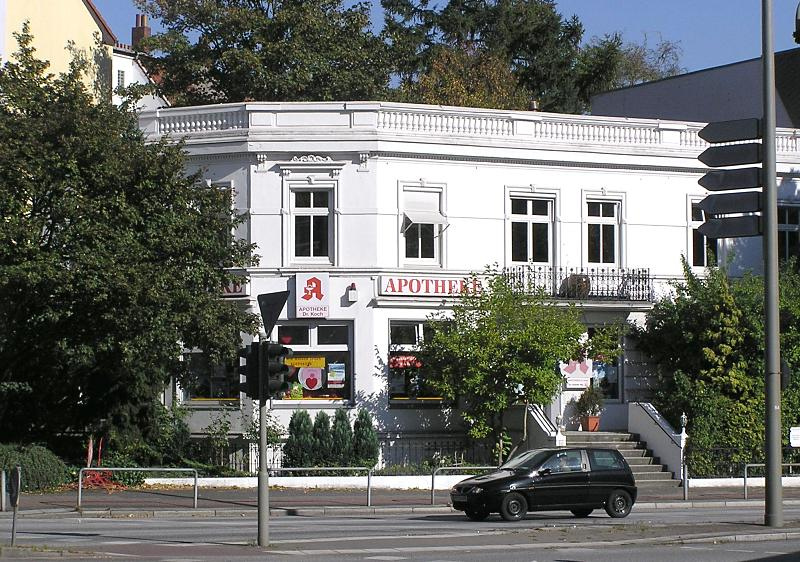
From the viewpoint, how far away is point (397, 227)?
35344 millimetres

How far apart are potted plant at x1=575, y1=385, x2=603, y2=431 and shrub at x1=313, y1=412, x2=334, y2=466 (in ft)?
23.0

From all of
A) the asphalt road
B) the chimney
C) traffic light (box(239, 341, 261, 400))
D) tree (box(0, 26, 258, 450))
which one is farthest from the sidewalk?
the chimney

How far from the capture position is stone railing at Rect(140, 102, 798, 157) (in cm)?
3506

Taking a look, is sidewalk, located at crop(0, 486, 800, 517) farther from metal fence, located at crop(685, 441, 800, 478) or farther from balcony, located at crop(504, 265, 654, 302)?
balcony, located at crop(504, 265, 654, 302)

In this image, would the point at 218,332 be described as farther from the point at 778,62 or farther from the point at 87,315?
the point at 778,62

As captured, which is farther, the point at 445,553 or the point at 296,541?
the point at 296,541

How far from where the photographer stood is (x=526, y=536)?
2112 cm

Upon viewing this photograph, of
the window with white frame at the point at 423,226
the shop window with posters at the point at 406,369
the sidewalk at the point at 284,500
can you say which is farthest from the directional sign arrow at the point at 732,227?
the shop window with posters at the point at 406,369

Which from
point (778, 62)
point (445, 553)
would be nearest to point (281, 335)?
point (445, 553)

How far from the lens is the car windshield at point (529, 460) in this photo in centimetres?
2541

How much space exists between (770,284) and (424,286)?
15.1m

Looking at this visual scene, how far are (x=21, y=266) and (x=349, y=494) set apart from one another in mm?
9084

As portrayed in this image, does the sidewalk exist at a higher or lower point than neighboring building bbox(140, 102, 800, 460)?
lower

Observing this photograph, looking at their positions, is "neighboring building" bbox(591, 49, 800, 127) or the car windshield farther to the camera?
"neighboring building" bbox(591, 49, 800, 127)
